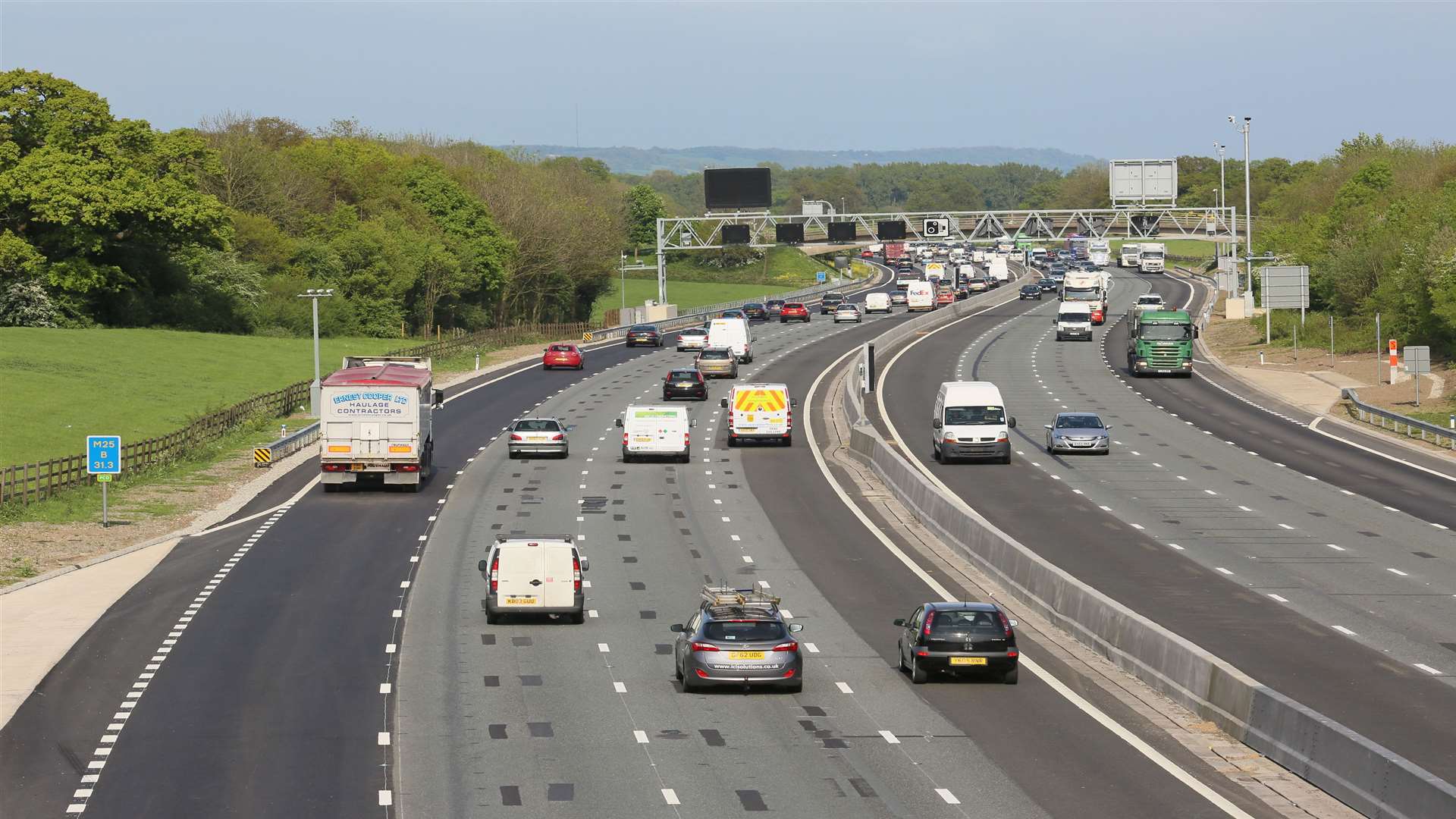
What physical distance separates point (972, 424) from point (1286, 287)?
47.5 metres

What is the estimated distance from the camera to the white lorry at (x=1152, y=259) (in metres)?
188

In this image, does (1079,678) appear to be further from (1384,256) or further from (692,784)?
(1384,256)

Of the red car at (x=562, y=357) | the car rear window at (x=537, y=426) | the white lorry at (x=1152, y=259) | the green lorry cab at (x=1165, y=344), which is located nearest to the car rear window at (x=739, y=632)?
the car rear window at (x=537, y=426)

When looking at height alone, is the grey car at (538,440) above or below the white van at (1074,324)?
below

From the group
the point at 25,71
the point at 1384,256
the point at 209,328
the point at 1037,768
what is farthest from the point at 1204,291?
the point at 1037,768

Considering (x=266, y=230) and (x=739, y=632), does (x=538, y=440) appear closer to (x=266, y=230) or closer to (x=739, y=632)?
(x=739, y=632)

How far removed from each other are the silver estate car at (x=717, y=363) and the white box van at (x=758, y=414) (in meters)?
23.4

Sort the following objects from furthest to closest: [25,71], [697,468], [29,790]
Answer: [25,71], [697,468], [29,790]

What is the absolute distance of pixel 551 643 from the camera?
31.3 m

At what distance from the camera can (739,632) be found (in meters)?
26.9

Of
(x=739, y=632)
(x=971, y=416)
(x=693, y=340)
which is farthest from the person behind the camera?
(x=693, y=340)

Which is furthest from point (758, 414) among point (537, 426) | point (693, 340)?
point (693, 340)

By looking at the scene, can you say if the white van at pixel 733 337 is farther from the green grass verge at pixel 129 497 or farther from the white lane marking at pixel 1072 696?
the white lane marking at pixel 1072 696

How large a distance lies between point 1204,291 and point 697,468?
108497 mm
